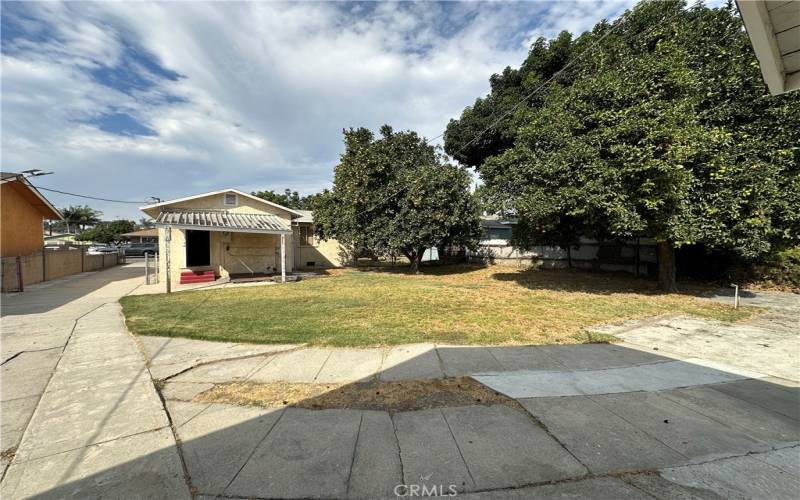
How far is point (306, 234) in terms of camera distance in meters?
21.5

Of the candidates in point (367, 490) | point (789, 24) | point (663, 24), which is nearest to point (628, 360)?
point (789, 24)

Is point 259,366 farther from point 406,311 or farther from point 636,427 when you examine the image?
point 636,427

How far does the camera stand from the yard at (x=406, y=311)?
5863 millimetres

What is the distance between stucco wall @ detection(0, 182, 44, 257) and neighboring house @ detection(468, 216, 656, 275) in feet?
67.6

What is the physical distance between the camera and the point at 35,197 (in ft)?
50.3

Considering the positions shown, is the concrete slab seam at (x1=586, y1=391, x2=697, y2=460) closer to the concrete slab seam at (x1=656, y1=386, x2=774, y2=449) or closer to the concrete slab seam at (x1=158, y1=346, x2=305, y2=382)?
the concrete slab seam at (x1=656, y1=386, x2=774, y2=449)

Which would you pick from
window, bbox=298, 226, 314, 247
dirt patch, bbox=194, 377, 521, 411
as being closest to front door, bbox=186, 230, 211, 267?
window, bbox=298, 226, 314, 247

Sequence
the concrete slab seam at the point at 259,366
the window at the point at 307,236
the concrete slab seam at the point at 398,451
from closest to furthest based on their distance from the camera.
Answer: the concrete slab seam at the point at 398,451, the concrete slab seam at the point at 259,366, the window at the point at 307,236

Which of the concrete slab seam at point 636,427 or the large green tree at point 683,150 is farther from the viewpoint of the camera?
the large green tree at point 683,150

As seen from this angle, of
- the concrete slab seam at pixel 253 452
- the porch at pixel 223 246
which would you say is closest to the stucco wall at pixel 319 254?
the porch at pixel 223 246

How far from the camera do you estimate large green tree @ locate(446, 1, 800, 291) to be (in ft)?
25.5

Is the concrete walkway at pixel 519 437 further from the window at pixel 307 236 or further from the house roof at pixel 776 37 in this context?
the window at pixel 307 236

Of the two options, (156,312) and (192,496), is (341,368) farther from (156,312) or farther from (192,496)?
(156,312)

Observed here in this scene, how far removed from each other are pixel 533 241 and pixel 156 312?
12872mm
